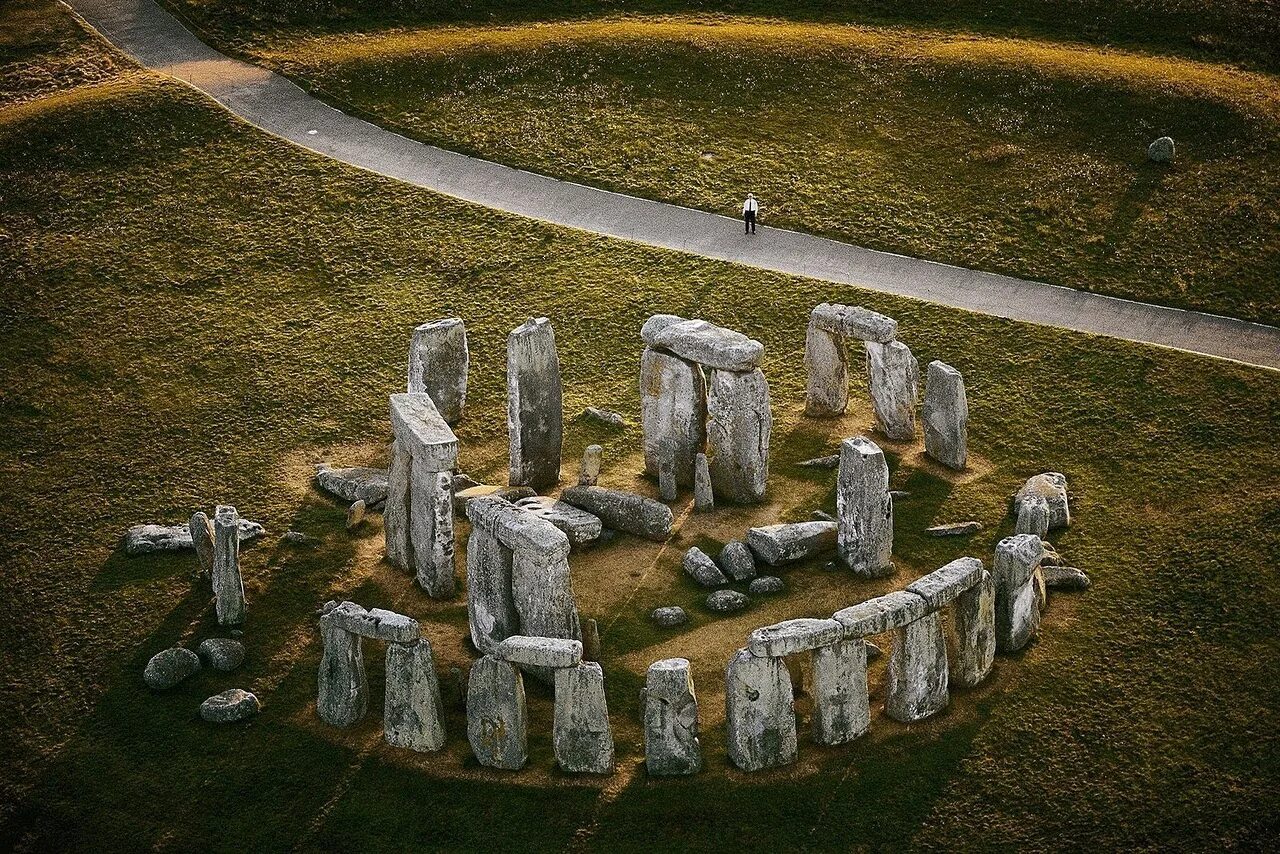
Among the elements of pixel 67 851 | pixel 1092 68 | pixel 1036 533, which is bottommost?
pixel 67 851

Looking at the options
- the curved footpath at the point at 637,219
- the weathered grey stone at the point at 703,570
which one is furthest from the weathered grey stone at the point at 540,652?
the curved footpath at the point at 637,219

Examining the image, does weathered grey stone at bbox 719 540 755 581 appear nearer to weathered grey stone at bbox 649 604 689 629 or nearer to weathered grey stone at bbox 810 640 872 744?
weathered grey stone at bbox 649 604 689 629

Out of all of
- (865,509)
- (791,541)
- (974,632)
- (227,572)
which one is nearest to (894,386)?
(865,509)

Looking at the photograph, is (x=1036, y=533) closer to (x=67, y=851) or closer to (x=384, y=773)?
(x=384, y=773)

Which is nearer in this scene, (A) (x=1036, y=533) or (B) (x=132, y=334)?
(A) (x=1036, y=533)

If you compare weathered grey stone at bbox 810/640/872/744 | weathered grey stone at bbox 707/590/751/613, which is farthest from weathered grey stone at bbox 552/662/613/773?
weathered grey stone at bbox 707/590/751/613

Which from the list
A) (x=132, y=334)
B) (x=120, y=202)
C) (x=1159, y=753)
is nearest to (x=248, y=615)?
(x=132, y=334)
